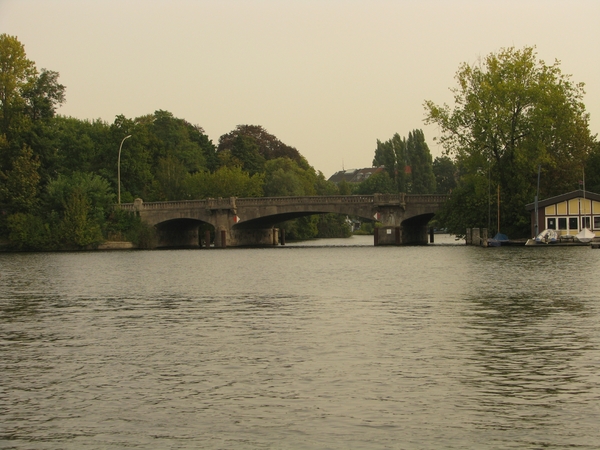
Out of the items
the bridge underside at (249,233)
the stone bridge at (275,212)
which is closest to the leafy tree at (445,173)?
the bridge underside at (249,233)

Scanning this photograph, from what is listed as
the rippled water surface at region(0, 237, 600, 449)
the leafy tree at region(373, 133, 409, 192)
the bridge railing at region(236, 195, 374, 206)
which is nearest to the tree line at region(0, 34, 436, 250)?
the bridge railing at region(236, 195, 374, 206)

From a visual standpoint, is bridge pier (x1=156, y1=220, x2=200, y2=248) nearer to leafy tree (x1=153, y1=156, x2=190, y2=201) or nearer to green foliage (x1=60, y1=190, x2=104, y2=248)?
leafy tree (x1=153, y1=156, x2=190, y2=201)

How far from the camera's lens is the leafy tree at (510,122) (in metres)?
78.2

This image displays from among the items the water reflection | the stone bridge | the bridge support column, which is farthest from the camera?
the bridge support column

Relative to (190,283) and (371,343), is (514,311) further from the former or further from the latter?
(190,283)

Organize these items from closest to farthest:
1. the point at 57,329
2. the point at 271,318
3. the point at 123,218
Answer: the point at 57,329
the point at 271,318
the point at 123,218

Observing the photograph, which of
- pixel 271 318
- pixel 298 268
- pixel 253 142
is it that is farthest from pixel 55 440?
pixel 253 142

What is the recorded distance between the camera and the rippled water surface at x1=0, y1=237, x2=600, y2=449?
1288cm

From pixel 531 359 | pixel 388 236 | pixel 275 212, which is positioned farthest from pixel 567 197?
pixel 531 359

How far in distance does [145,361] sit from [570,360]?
27.4 ft

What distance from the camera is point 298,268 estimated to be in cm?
5556

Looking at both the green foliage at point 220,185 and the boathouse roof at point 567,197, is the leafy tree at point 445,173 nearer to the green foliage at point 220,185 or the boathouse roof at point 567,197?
the green foliage at point 220,185

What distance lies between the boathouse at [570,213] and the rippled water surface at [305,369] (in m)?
44.5

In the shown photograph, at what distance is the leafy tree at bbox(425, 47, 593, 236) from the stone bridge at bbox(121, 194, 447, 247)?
1062 cm
